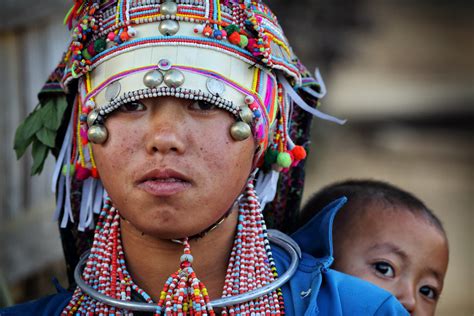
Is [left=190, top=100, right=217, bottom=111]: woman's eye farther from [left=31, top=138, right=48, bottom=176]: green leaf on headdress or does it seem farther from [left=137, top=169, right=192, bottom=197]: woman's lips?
[left=31, top=138, right=48, bottom=176]: green leaf on headdress

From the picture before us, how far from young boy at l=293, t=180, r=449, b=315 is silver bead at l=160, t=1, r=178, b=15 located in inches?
40.4

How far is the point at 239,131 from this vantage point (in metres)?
2.66

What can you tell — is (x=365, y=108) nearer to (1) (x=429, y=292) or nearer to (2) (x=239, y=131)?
(1) (x=429, y=292)

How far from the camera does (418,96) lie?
12.1 metres

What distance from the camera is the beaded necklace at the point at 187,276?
8.75 ft

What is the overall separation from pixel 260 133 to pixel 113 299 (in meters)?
0.77

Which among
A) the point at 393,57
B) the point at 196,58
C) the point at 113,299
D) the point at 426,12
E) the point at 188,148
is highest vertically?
the point at 426,12

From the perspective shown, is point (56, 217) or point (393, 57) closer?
point (56, 217)

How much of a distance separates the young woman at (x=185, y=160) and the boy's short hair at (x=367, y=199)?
1.57 feet

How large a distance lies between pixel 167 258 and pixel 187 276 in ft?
0.46

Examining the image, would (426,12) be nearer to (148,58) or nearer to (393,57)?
(393,57)

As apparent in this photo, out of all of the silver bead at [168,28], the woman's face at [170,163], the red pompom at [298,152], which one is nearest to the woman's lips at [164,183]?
the woman's face at [170,163]

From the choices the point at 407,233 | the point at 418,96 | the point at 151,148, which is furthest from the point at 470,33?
the point at 151,148

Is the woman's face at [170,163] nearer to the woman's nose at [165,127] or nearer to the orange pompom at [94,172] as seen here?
the woman's nose at [165,127]
